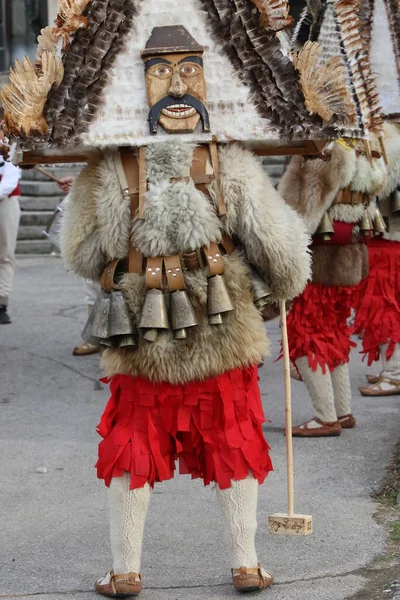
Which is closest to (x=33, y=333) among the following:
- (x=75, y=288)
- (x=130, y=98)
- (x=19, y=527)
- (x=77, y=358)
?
A: (x=77, y=358)

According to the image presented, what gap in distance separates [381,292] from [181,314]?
3598 mm

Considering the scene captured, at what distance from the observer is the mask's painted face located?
159 inches

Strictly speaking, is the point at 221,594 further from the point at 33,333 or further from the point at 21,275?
the point at 21,275

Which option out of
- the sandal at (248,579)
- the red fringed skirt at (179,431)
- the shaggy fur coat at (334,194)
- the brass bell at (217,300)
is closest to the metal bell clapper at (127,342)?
the red fringed skirt at (179,431)

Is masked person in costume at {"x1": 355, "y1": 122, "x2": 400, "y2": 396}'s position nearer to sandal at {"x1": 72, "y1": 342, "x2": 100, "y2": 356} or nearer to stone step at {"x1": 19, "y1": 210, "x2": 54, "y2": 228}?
sandal at {"x1": 72, "y1": 342, "x2": 100, "y2": 356}

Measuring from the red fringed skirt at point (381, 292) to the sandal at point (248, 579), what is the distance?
3.42 metres

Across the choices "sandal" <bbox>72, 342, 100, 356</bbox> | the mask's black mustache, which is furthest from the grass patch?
"sandal" <bbox>72, 342, 100, 356</bbox>

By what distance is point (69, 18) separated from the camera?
4027 millimetres

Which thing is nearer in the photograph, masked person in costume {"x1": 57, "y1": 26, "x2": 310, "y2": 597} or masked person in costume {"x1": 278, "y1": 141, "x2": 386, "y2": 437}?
masked person in costume {"x1": 57, "y1": 26, "x2": 310, "y2": 597}

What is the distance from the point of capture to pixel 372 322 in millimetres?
7355

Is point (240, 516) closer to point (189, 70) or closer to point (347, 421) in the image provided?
point (189, 70)

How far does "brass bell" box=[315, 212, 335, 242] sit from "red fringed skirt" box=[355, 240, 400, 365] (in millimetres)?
1190

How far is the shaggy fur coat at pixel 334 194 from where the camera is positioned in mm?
6047

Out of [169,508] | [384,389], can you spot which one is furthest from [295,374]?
[169,508]
